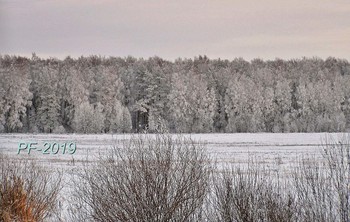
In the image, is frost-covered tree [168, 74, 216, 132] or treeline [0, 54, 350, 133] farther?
frost-covered tree [168, 74, 216, 132]

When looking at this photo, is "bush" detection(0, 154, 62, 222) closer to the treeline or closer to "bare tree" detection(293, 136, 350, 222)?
"bare tree" detection(293, 136, 350, 222)

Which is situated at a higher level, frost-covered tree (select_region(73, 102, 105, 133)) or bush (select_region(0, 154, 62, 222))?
frost-covered tree (select_region(73, 102, 105, 133))

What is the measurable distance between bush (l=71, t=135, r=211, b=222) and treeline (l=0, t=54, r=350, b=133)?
44930mm

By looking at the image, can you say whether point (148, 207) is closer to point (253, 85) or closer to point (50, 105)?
point (50, 105)

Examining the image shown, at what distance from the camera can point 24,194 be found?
1162cm

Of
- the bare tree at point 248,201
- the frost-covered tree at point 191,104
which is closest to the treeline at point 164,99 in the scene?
the frost-covered tree at point 191,104

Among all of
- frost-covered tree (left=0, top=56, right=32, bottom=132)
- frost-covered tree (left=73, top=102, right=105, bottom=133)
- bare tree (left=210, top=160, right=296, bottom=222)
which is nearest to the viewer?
bare tree (left=210, top=160, right=296, bottom=222)

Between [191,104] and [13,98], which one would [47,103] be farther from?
[191,104]

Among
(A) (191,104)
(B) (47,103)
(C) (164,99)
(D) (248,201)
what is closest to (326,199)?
(D) (248,201)

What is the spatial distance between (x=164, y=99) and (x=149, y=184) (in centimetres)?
5321

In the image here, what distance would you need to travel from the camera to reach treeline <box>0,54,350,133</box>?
6272 centimetres

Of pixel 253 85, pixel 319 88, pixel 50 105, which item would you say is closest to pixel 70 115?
pixel 50 105

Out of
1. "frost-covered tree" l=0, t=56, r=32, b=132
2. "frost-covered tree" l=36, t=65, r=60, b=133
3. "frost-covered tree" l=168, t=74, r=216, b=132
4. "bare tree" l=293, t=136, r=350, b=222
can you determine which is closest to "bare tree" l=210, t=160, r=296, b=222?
"bare tree" l=293, t=136, r=350, b=222

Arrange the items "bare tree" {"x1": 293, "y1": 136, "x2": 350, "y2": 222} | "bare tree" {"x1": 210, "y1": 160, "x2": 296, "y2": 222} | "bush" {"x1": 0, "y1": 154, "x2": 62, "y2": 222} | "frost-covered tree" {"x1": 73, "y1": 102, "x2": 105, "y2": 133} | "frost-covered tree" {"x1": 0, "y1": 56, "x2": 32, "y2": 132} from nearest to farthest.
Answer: "bush" {"x1": 0, "y1": 154, "x2": 62, "y2": 222}
"bare tree" {"x1": 293, "y1": 136, "x2": 350, "y2": 222}
"bare tree" {"x1": 210, "y1": 160, "x2": 296, "y2": 222}
"frost-covered tree" {"x1": 0, "y1": 56, "x2": 32, "y2": 132}
"frost-covered tree" {"x1": 73, "y1": 102, "x2": 105, "y2": 133}
